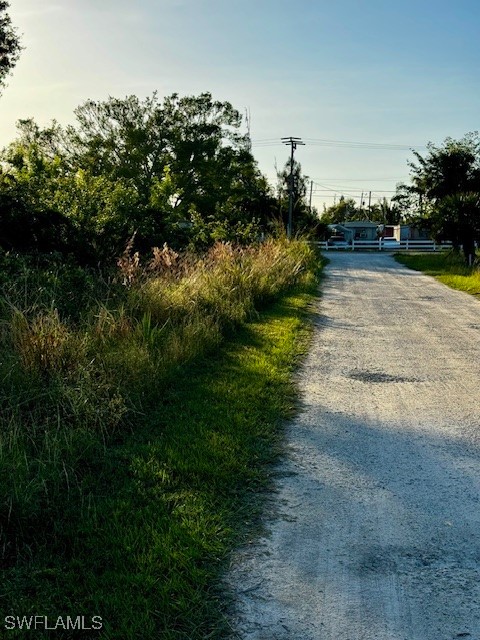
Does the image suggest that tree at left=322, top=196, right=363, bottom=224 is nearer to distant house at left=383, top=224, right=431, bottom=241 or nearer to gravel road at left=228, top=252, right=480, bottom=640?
distant house at left=383, top=224, right=431, bottom=241

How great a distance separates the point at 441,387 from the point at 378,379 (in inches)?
29.3

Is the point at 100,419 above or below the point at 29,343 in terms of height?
below

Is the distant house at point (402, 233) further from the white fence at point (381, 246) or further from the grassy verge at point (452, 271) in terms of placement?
the grassy verge at point (452, 271)

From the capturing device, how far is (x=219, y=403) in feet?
20.5

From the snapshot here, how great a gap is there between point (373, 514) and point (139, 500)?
1.43 meters

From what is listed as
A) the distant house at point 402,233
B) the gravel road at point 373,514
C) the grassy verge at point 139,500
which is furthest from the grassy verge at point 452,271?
the distant house at point 402,233

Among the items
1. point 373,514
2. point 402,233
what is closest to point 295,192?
point 402,233

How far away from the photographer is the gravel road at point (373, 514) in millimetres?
2988

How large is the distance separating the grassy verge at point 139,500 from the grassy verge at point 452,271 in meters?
12.7

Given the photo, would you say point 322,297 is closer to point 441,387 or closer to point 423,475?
point 441,387

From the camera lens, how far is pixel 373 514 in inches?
159

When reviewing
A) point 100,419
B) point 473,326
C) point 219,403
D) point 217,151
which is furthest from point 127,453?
point 217,151

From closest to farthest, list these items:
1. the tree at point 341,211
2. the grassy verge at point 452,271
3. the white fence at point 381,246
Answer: the grassy verge at point 452,271, the white fence at point 381,246, the tree at point 341,211

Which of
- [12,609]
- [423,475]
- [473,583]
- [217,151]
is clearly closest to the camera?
[12,609]
